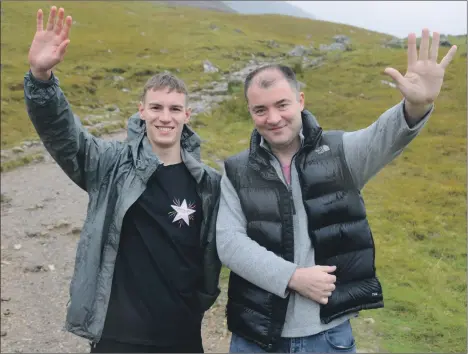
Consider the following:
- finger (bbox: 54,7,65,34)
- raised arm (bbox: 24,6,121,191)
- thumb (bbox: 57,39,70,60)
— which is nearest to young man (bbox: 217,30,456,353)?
raised arm (bbox: 24,6,121,191)

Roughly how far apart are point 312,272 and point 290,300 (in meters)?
0.34

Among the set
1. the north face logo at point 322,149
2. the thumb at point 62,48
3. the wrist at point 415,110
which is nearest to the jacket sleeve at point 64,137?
the thumb at point 62,48

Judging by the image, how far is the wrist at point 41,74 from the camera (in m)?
3.81

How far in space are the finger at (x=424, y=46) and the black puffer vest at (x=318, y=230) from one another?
89cm

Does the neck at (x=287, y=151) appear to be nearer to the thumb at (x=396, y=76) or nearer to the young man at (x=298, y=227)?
the young man at (x=298, y=227)

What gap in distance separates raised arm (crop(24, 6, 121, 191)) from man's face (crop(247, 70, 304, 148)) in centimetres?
157

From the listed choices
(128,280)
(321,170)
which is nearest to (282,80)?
(321,170)

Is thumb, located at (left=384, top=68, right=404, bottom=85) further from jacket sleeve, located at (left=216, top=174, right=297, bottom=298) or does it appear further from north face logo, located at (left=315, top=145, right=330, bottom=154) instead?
jacket sleeve, located at (left=216, top=174, right=297, bottom=298)

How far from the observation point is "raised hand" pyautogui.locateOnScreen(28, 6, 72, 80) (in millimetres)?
3801

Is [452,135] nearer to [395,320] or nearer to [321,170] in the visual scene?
[395,320]

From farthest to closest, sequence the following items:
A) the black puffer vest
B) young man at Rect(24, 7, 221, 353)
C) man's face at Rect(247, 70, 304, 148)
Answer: young man at Rect(24, 7, 221, 353), man's face at Rect(247, 70, 304, 148), the black puffer vest

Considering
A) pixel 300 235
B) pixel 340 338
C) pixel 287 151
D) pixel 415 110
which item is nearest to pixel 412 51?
pixel 415 110

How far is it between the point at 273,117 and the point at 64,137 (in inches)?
71.2

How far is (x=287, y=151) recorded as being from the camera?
12.9 ft
